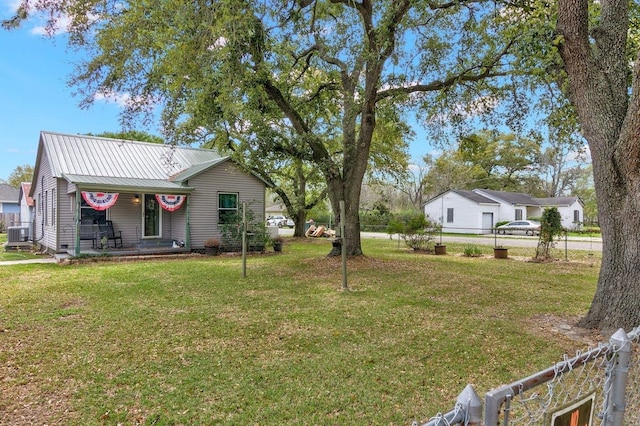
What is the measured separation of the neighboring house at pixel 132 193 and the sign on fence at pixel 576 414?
13.3 meters

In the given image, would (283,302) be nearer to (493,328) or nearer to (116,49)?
(493,328)

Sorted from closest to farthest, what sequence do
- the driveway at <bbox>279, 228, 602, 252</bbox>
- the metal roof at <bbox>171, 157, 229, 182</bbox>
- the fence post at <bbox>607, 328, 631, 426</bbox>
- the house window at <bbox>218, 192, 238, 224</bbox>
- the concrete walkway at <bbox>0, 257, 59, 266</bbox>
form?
the fence post at <bbox>607, 328, 631, 426</bbox>, the concrete walkway at <bbox>0, 257, 59, 266</bbox>, the metal roof at <bbox>171, 157, 229, 182</bbox>, the house window at <bbox>218, 192, 238, 224</bbox>, the driveway at <bbox>279, 228, 602, 252</bbox>

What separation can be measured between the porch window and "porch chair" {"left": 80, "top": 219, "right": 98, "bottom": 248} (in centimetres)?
163

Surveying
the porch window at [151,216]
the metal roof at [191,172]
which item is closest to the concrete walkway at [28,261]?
the porch window at [151,216]

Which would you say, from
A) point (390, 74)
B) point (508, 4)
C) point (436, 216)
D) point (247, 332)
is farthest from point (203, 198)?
point (436, 216)

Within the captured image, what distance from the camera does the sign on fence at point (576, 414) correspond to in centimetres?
143

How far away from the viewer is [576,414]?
1524 millimetres

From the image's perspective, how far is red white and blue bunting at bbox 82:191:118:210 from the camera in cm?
1202

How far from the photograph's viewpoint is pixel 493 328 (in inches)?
209

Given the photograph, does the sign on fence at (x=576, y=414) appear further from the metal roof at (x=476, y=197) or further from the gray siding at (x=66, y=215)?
the metal roof at (x=476, y=197)

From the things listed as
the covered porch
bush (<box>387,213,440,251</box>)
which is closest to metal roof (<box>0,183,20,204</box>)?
the covered porch

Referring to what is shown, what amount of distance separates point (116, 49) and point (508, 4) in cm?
799

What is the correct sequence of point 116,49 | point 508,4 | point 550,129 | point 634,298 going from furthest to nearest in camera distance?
1. point 550,129
2. point 508,4
3. point 116,49
4. point 634,298

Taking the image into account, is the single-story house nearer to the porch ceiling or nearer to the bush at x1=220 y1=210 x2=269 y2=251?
the bush at x1=220 y1=210 x2=269 y2=251
